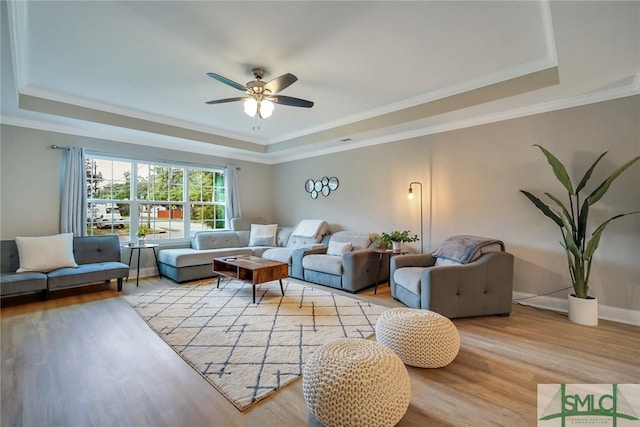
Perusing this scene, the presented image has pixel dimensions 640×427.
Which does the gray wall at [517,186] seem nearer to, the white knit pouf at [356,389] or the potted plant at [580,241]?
the potted plant at [580,241]

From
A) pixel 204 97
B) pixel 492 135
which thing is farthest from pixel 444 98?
pixel 204 97

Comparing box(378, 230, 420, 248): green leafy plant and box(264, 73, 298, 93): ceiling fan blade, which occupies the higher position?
box(264, 73, 298, 93): ceiling fan blade

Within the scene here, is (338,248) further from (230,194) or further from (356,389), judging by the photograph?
(356,389)

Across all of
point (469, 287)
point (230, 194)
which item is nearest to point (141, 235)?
point (230, 194)

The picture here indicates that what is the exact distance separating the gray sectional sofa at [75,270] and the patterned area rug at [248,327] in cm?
64

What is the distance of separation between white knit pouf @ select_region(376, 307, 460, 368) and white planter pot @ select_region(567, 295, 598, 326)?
1.74 meters

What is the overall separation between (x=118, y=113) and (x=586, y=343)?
6.02 m

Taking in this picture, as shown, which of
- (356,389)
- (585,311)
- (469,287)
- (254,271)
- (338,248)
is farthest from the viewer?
(338,248)

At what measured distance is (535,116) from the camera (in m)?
3.38

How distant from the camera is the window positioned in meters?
4.67

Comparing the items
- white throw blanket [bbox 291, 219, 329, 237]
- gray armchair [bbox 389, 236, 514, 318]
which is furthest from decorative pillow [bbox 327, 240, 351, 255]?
gray armchair [bbox 389, 236, 514, 318]

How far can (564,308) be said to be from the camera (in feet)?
10.5

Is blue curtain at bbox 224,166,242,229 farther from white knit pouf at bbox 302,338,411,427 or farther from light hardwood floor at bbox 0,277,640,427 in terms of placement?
white knit pouf at bbox 302,338,411,427

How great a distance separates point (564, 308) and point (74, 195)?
261 inches
